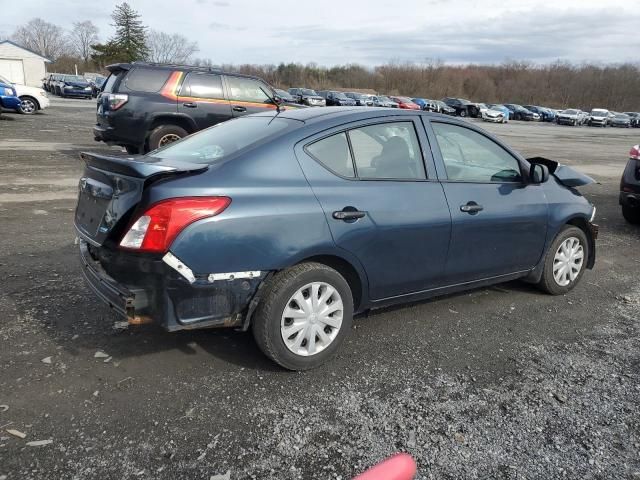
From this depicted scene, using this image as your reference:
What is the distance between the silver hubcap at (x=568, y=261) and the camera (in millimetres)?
4808

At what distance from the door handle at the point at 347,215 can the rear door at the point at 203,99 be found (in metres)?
7.66

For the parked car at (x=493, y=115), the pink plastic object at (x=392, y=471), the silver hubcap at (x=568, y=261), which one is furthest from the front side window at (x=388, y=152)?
the parked car at (x=493, y=115)

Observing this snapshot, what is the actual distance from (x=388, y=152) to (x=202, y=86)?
7.68 metres

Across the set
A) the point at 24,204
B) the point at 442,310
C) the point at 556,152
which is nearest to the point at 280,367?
the point at 442,310

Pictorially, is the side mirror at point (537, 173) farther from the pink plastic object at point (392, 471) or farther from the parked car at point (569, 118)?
the parked car at point (569, 118)

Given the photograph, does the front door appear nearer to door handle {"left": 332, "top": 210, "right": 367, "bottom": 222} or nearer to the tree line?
door handle {"left": 332, "top": 210, "right": 367, "bottom": 222}

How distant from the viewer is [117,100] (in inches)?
387

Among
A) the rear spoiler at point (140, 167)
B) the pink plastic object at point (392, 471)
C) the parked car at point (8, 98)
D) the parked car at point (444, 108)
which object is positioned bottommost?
the pink plastic object at point (392, 471)

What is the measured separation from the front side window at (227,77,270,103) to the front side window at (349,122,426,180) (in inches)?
300

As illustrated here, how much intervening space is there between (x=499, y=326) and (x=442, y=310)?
0.48 meters

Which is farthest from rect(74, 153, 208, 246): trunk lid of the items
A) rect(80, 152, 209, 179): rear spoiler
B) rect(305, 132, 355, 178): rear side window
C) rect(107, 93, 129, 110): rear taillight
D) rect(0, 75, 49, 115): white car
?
rect(0, 75, 49, 115): white car

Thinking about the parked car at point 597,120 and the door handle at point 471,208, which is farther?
the parked car at point 597,120

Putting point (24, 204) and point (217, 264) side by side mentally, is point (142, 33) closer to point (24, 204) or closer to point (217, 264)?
point (24, 204)

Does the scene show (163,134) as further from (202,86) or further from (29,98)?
(29,98)
